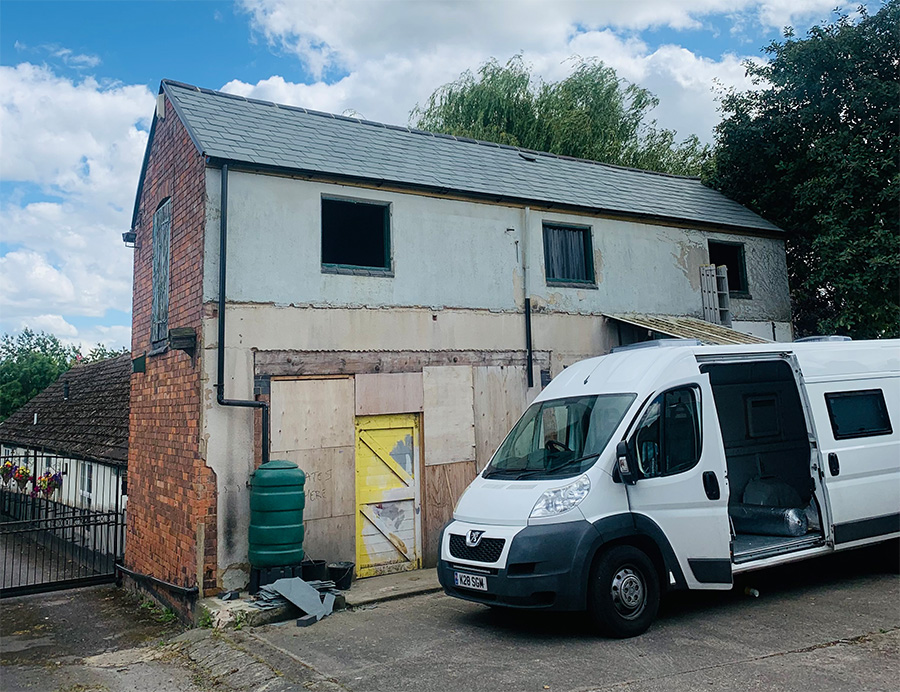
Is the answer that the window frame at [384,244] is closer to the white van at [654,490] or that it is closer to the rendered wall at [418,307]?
the rendered wall at [418,307]

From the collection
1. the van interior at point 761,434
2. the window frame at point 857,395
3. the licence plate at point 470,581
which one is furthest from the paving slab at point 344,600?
the window frame at point 857,395

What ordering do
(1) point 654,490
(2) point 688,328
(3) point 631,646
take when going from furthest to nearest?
(2) point 688,328
(1) point 654,490
(3) point 631,646

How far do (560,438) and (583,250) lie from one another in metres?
5.94

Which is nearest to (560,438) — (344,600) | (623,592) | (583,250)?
(623,592)

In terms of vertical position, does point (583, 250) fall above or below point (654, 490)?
above

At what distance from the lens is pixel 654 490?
22.0ft

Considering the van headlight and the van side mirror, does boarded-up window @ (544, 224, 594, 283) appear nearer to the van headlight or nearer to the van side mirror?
the van side mirror

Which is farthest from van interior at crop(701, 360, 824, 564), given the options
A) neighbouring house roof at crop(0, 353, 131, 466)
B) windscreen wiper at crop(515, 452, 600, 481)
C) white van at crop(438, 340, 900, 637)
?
neighbouring house roof at crop(0, 353, 131, 466)

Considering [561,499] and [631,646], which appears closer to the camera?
[631,646]

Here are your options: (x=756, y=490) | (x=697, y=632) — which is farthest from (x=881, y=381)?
(x=697, y=632)

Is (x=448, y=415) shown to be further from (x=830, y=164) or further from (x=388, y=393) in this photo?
(x=830, y=164)

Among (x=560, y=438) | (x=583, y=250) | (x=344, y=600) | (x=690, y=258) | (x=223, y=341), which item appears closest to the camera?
(x=560, y=438)

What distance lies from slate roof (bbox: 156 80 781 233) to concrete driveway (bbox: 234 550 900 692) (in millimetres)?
5892

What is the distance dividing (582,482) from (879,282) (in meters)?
10.5
